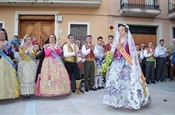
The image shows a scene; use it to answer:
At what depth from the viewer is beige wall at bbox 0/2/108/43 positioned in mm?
10906

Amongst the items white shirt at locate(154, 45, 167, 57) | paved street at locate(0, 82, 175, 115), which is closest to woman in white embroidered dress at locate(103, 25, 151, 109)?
paved street at locate(0, 82, 175, 115)

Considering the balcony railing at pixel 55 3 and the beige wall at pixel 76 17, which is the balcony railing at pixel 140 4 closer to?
the beige wall at pixel 76 17

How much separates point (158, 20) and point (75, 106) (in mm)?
8121

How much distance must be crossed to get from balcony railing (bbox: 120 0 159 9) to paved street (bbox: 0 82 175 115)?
600 centimetres

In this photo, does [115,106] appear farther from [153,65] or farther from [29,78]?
[153,65]

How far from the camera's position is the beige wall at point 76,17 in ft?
35.8

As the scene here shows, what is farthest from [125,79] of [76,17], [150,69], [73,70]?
[76,17]

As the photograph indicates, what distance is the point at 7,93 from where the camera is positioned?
17.4ft

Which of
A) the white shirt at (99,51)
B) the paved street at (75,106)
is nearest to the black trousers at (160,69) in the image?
the white shirt at (99,51)

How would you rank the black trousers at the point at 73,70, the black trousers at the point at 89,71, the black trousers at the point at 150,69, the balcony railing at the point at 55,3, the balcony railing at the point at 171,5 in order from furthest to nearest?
the balcony railing at the point at 171,5, the balcony railing at the point at 55,3, the black trousers at the point at 150,69, the black trousers at the point at 89,71, the black trousers at the point at 73,70

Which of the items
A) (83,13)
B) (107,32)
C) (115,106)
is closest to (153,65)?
(107,32)

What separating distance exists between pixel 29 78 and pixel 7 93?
661 millimetres

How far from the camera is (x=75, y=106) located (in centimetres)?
501

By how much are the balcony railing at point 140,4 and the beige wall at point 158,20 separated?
305 mm
